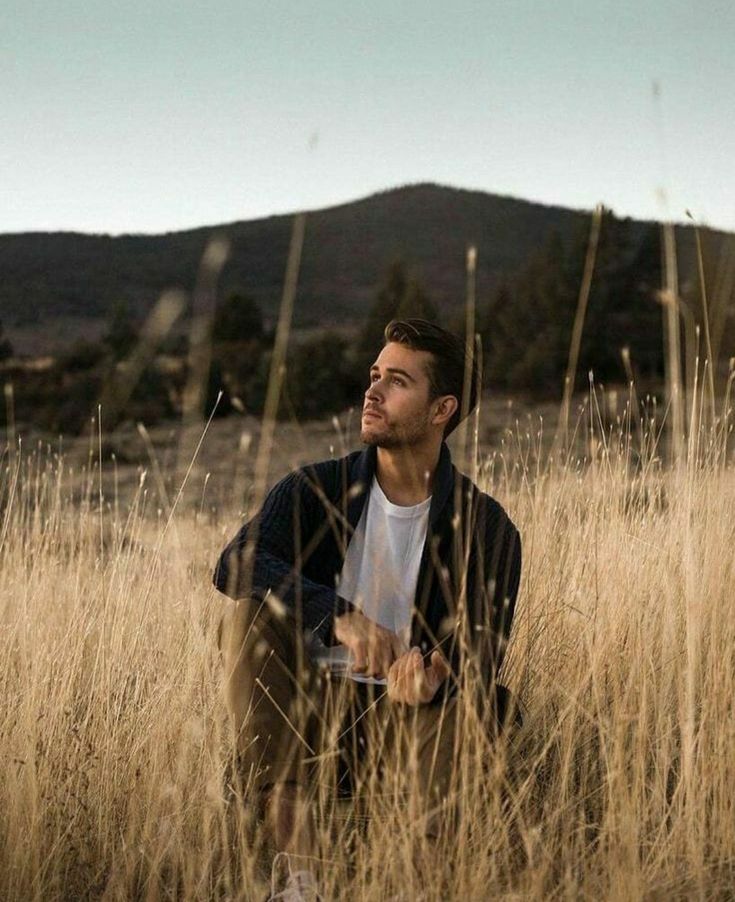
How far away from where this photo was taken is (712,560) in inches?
134

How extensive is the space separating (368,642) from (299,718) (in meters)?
0.30

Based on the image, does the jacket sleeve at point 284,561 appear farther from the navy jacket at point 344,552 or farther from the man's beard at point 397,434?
the man's beard at point 397,434

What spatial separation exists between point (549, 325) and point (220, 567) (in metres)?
24.0

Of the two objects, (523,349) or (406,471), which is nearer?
(406,471)

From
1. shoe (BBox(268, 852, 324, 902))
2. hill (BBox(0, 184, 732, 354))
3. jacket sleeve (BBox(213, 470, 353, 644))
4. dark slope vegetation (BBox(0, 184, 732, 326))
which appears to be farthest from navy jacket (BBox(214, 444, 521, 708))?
hill (BBox(0, 184, 732, 354))

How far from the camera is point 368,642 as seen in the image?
250cm

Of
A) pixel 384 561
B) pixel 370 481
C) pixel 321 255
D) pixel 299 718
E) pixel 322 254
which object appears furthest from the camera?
pixel 322 254

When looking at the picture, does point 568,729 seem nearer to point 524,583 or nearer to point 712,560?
point 712,560

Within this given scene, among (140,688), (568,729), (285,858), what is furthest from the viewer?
(140,688)

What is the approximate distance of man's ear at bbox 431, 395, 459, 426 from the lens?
304cm

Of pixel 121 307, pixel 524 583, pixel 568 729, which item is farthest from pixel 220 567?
pixel 121 307

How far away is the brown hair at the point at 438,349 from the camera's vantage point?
9.91ft

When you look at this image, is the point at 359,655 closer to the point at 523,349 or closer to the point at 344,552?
the point at 344,552

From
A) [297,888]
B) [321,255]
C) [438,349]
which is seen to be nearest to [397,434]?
[438,349]
